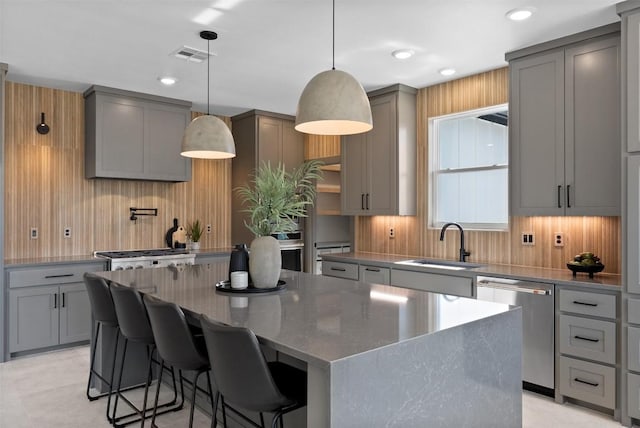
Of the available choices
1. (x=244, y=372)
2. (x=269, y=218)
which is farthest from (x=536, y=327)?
(x=244, y=372)

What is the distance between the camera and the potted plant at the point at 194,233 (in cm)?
571

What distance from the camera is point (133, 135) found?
5031 millimetres

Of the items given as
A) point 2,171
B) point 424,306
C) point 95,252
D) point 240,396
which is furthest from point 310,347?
point 95,252

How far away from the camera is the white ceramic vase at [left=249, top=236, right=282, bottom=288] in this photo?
8.84ft

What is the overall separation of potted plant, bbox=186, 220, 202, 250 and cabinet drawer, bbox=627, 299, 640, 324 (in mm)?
4446

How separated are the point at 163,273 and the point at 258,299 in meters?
1.19

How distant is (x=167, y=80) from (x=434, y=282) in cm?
319

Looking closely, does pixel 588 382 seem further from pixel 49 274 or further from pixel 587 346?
pixel 49 274

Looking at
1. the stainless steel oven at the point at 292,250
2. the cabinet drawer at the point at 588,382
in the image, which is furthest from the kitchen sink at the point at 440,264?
the stainless steel oven at the point at 292,250

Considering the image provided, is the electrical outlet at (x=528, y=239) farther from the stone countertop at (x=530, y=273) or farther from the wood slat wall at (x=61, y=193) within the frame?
the wood slat wall at (x=61, y=193)

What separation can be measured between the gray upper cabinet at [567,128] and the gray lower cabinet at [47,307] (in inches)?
161

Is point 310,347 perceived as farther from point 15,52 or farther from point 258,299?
point 15,52

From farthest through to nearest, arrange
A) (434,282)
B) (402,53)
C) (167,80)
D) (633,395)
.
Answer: (167,80)
(434,282)
(402,53)
(633,395)

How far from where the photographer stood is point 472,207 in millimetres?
4535
